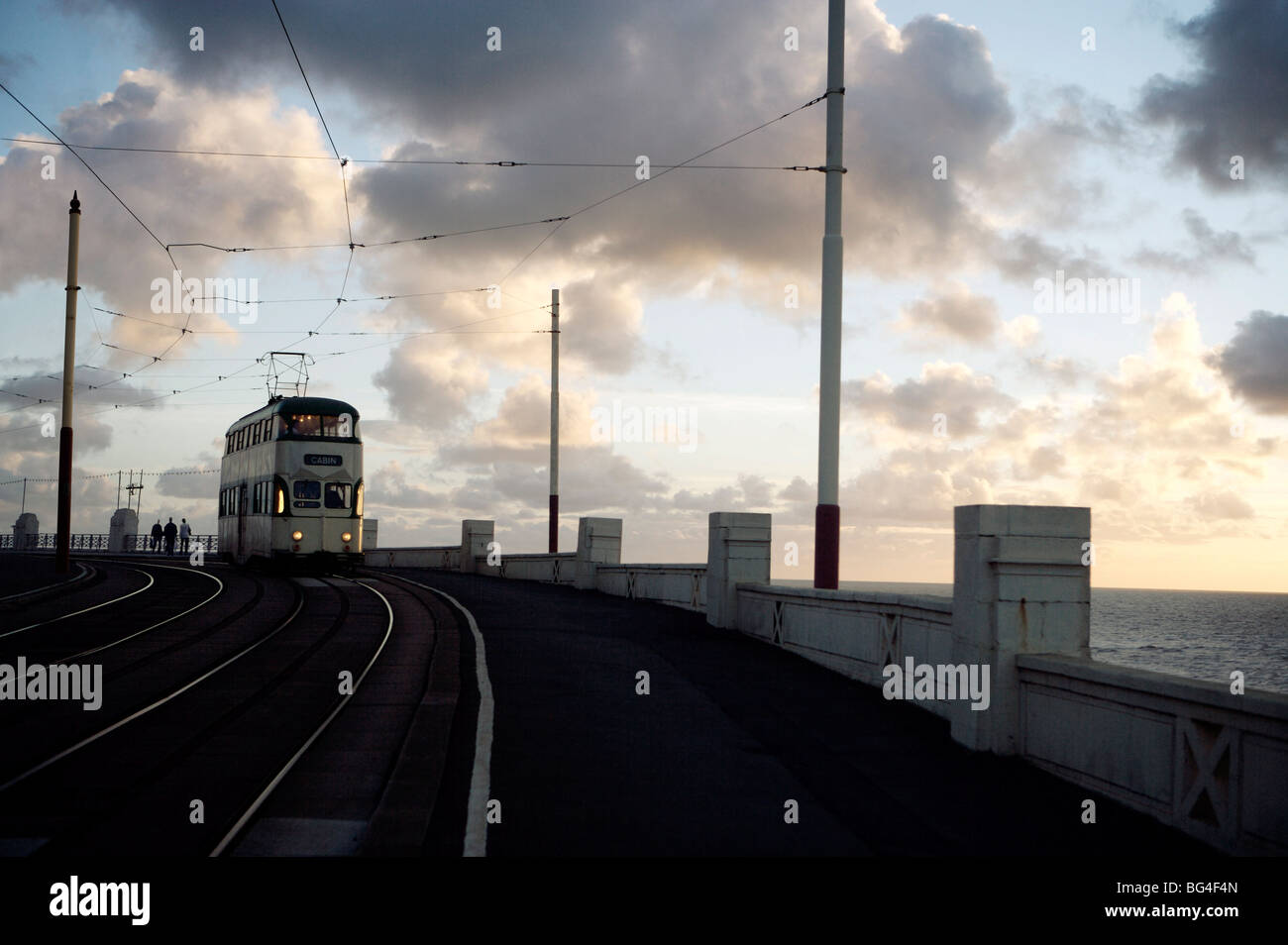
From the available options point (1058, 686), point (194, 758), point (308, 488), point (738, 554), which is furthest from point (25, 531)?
point (1058, 686)

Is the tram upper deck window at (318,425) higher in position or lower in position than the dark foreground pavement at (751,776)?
higher

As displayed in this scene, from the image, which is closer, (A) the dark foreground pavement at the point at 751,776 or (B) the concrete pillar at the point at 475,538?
(A) the dark foreground pavement at the point at 751,776

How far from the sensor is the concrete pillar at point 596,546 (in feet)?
105

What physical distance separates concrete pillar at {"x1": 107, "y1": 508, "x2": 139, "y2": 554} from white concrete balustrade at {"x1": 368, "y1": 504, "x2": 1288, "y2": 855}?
71.2 m

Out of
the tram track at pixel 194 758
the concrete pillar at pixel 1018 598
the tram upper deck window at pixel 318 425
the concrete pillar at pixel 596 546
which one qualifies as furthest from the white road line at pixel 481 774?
the tram upper deck window at pixel 318 425

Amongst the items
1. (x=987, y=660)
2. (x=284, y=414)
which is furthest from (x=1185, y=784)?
(x=284, y=414)

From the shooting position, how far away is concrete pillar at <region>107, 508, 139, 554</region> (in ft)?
252

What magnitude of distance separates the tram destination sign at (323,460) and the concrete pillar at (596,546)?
7272 mm

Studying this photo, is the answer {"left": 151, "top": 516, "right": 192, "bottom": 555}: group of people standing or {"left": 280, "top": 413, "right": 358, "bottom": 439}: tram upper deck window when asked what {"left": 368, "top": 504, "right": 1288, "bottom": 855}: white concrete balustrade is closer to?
{"left": 280, "top": 413, "right": 358, "bottom": 439}: tram upper deck window

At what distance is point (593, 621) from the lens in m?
21.4

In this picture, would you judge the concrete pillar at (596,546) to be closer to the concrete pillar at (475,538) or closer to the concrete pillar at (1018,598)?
the concrete pillar at (475,538)

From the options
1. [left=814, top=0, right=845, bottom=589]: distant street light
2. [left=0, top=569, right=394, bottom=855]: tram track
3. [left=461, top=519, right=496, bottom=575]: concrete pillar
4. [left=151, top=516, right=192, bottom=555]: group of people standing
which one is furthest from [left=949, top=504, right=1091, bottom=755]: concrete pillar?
[left=151, top=516, right=192, bottom=555]: group of people standing

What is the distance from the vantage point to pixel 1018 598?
9641 millimetres
